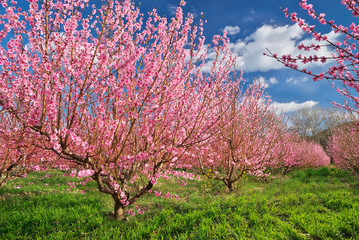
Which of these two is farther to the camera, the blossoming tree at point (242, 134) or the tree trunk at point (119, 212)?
the blossoming tree at point (242, 134)

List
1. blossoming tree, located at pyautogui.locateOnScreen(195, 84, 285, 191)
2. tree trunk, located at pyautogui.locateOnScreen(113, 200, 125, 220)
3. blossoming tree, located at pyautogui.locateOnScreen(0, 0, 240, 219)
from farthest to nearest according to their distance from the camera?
1. blossoming tree, located at pyautogui.locateOnScreen(195, 84, 285, 191)
2. tree trunk, located at pyautogui.locateOnScreen(113, 200, 125, 220)
3. blossoming tree, located at pyautogui.locateOnScreen(0, 0, 240, 219)

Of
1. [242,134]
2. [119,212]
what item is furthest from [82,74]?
[242,134]

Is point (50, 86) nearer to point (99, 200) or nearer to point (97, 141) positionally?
point (97, 141)

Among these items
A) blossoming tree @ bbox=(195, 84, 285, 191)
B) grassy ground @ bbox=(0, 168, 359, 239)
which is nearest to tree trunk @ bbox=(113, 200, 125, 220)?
grassy ground @ bbox=(0, 168, 359, 239)

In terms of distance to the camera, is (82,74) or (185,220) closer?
(82,74)

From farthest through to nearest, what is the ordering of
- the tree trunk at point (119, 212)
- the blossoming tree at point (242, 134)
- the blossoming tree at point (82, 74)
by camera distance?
the blossoming tree at point (242, 134)
the tree trunk at point (119, 212)
the blossoming tree at point (82, 74)

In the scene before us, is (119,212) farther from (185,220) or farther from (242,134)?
(242,134)

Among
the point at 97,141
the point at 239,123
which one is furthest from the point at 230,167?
the point at 97,141

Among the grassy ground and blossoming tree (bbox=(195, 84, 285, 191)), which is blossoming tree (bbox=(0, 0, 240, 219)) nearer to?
the grassy ground

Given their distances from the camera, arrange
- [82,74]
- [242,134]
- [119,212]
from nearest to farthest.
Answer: [82,74]
[119,212]
[242,134]

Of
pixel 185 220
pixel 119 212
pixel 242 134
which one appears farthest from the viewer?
pixel 242 134

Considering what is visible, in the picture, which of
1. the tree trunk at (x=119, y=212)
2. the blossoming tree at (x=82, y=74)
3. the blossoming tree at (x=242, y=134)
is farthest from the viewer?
the blossoming tree at (x=242, y=134)

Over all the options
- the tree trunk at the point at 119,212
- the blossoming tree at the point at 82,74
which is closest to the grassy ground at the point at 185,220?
the tree trunk at the point at 119,212

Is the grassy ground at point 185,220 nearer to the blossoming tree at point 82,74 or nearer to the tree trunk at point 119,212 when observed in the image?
the tree trunk at point 119,212
